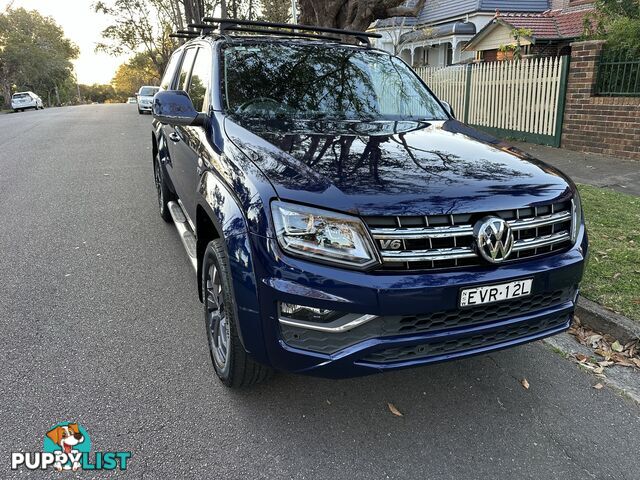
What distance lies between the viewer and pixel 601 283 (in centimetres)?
396

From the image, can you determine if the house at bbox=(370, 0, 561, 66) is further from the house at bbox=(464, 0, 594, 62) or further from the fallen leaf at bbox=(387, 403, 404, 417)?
the fallen leaf at bbox=(387, 403, 404, 417)

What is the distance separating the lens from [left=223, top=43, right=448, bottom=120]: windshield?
3443 mm

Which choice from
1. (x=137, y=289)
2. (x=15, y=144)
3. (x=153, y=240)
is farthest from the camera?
(x=15, y=144)

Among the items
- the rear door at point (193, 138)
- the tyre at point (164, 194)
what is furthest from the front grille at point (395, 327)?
the tyre at point (164, 194)

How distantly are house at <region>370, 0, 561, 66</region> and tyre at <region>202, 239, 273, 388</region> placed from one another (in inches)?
789

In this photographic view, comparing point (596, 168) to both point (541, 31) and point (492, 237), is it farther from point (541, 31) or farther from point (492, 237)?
point (541, 31)

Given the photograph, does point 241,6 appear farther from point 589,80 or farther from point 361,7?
point 589,80

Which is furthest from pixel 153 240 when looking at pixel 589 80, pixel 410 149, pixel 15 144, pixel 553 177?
pixel 15 144

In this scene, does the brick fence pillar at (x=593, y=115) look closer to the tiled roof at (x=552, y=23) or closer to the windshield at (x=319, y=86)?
the windshield at (x=319, y=86)

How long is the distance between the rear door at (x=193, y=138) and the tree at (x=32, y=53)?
2191 inches

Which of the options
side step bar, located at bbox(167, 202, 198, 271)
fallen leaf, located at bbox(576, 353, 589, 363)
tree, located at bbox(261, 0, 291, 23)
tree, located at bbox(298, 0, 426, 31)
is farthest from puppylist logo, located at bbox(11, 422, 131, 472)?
tree, located at bbox(261, 0, 291, 23)

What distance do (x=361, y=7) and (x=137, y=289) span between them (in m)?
8.16

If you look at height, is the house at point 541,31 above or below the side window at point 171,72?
above

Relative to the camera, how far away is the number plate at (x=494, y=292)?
2275 millimetres
